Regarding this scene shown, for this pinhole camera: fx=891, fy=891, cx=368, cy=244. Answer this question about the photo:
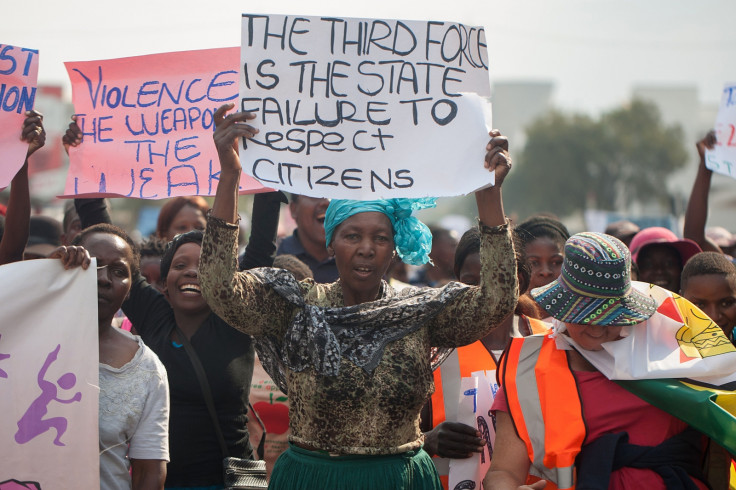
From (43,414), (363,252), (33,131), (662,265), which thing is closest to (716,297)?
(662,265)

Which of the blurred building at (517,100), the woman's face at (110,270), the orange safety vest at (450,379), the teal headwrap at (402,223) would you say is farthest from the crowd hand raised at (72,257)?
the blurred building at (517,100)

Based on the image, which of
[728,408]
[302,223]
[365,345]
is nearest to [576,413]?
[728,408]

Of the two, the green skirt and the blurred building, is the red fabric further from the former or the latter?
the blurred building

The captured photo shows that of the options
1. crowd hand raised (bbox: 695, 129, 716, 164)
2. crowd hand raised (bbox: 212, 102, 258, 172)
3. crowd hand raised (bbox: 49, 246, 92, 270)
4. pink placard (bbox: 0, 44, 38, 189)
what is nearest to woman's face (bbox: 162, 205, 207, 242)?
pink placard (bbox: 0, 44, 38, 189)

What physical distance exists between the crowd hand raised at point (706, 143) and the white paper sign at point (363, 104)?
315cm

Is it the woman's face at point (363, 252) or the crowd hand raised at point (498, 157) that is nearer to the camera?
the crowd hand raised at point (498, 157)

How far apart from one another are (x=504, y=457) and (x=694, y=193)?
10.9 ft

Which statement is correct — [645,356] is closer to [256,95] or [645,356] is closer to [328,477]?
[328,477]

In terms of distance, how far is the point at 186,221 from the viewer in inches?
232

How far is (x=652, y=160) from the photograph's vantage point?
47.8 m

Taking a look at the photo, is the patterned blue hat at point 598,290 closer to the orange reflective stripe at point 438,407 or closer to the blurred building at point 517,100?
the orange reflective stripe at point 438,407

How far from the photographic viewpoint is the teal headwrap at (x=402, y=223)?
3.37m

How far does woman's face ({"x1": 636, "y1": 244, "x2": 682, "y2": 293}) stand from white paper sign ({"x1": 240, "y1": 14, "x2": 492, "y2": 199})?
9.25 feet

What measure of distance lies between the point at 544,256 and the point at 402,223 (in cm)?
187
